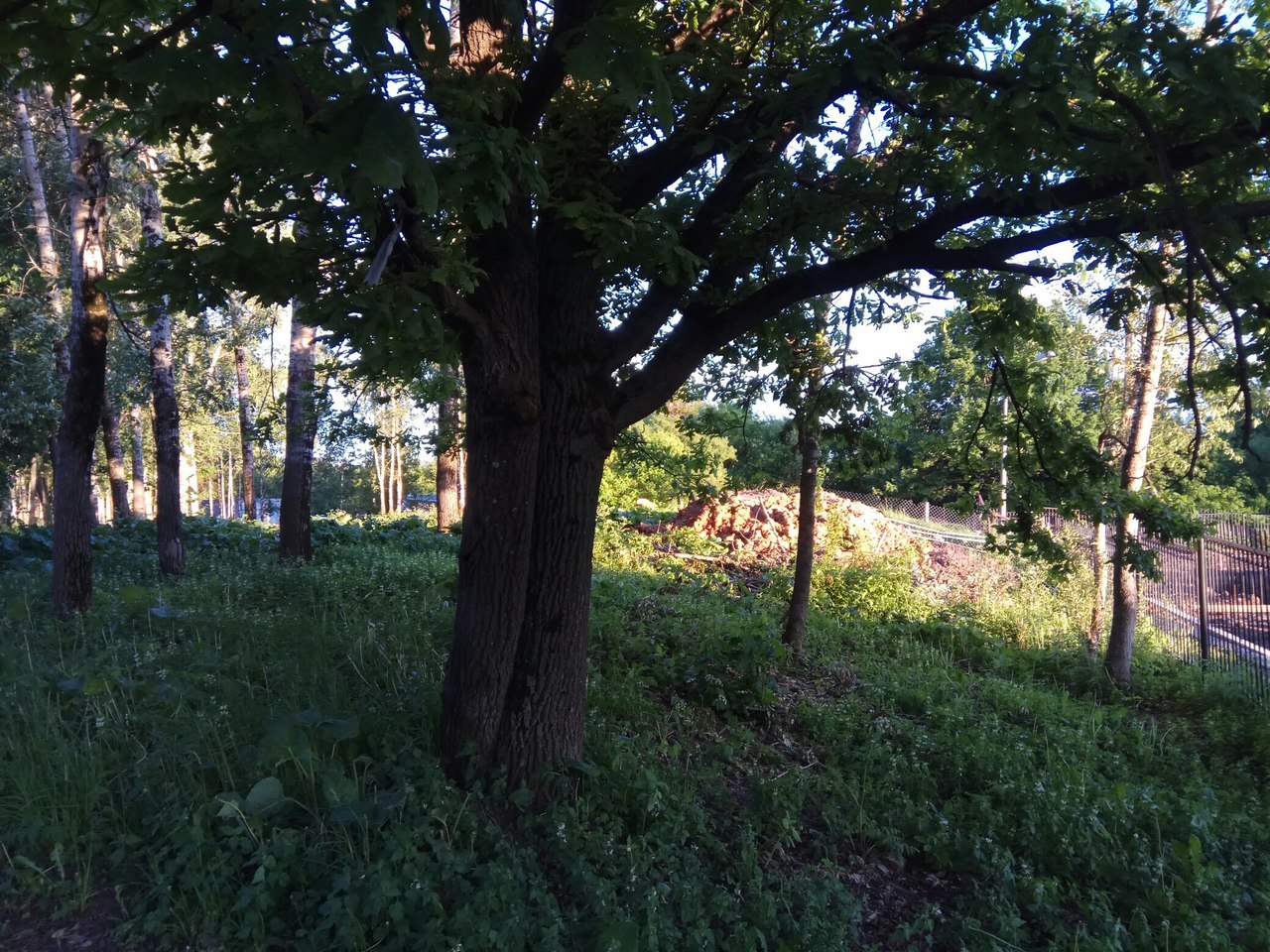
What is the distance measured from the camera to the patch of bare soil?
2775 mm

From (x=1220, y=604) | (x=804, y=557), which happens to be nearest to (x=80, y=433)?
(x=804, y=557)

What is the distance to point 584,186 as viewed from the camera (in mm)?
4133

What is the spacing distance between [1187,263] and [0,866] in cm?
578

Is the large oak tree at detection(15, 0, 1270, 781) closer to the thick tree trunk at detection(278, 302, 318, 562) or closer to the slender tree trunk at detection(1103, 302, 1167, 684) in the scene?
the slender tree trunk at detection(1103, 302, 1167, 684)

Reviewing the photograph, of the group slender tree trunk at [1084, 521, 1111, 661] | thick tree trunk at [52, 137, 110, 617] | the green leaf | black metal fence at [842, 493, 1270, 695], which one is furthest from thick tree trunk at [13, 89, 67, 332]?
slender tree trunk at [1084, 521, 1111, 661]

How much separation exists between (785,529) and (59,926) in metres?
13.4

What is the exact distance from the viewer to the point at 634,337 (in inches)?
178

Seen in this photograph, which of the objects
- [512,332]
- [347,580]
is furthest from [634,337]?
[347,580]

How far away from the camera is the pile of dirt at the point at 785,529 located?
46.3 feet

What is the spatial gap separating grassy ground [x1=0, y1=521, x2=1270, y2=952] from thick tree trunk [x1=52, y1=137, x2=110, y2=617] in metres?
0.40

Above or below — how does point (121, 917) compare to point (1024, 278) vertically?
below

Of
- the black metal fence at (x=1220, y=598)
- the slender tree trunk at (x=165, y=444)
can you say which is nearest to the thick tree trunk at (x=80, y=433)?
the slender tree trunk at (x=165, y=444)

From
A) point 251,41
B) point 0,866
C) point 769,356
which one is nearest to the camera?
point 251,41

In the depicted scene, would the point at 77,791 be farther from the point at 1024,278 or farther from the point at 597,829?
the point at 1024,278
